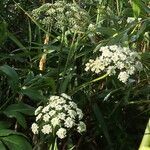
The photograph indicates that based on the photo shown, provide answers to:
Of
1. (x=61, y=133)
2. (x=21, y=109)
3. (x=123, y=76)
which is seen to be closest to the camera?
(x=61, y=133)

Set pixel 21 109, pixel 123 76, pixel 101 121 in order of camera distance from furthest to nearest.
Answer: pixel 101 121, pixel 21 109, pixel 123 76

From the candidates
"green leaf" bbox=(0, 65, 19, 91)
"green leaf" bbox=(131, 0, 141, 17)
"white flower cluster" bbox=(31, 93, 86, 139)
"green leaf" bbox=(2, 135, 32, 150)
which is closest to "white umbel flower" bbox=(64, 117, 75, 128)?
"white flower cluster" bbox=(31, 93, 86, 139)

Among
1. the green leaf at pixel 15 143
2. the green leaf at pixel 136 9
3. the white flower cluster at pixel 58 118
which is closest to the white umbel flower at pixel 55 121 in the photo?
the white flower cluster at pixel 58 118

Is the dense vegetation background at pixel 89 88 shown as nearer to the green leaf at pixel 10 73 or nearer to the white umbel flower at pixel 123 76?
the green leaf at pixel 10 73

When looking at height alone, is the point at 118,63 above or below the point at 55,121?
above

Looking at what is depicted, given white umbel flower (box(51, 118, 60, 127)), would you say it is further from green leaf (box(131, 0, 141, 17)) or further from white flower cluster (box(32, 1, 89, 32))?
green leaf (box(131, 0, 141, 17))

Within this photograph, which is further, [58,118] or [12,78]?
[12,78]

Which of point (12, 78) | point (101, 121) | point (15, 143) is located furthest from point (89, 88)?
point (15, 143)

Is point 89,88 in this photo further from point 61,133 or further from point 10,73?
point 61,133

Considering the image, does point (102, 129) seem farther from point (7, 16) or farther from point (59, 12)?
point (7, 16)
